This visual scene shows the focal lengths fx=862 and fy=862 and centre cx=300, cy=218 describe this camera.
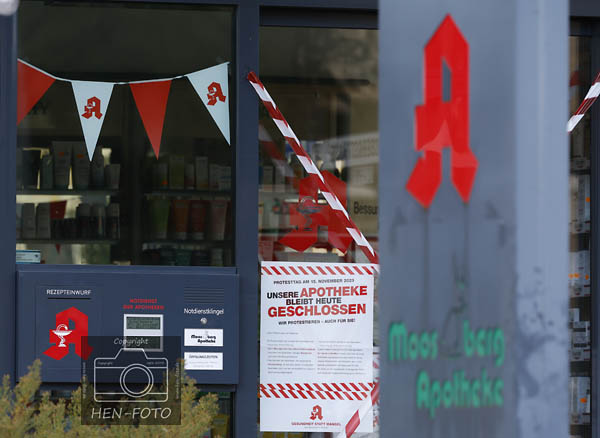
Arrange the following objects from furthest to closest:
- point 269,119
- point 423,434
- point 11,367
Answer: point 269,119 < point 11,367 < point 423,434

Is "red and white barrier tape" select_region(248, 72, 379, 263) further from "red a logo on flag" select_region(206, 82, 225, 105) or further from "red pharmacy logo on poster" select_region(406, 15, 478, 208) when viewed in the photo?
"red pharmacy logo on poster" select_region(406, 15, 478, 208)

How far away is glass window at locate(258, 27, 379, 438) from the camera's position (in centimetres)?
534

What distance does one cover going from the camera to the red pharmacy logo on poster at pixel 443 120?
6.97 feet

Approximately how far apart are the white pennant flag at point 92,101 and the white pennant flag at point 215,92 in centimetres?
54

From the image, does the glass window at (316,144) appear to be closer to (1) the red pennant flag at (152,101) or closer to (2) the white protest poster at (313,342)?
(2) the white protest poster at (313,342)

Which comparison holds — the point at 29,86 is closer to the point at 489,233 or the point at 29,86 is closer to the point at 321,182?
the point at 321,182

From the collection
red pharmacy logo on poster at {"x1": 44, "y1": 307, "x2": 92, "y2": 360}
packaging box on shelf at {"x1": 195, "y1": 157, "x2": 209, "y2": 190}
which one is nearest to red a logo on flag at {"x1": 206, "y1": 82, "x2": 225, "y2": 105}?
packaging box on shelf at {"x1": 195, "y1": 157, "x2": 209, "y2": 190}

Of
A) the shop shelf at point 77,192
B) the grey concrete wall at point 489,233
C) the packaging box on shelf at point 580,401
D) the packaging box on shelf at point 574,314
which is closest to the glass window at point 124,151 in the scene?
the shop shelf at point 77,192

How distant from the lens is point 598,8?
5.29 m

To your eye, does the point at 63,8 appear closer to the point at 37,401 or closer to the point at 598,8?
the point at 37,401

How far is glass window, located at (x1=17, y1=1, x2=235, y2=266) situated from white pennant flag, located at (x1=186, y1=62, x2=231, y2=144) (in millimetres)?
40

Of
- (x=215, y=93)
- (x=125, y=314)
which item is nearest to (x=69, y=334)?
(x=125, y=314)

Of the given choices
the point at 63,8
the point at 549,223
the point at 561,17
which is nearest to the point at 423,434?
the point at 549,223

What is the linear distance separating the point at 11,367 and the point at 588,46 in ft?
13.1
